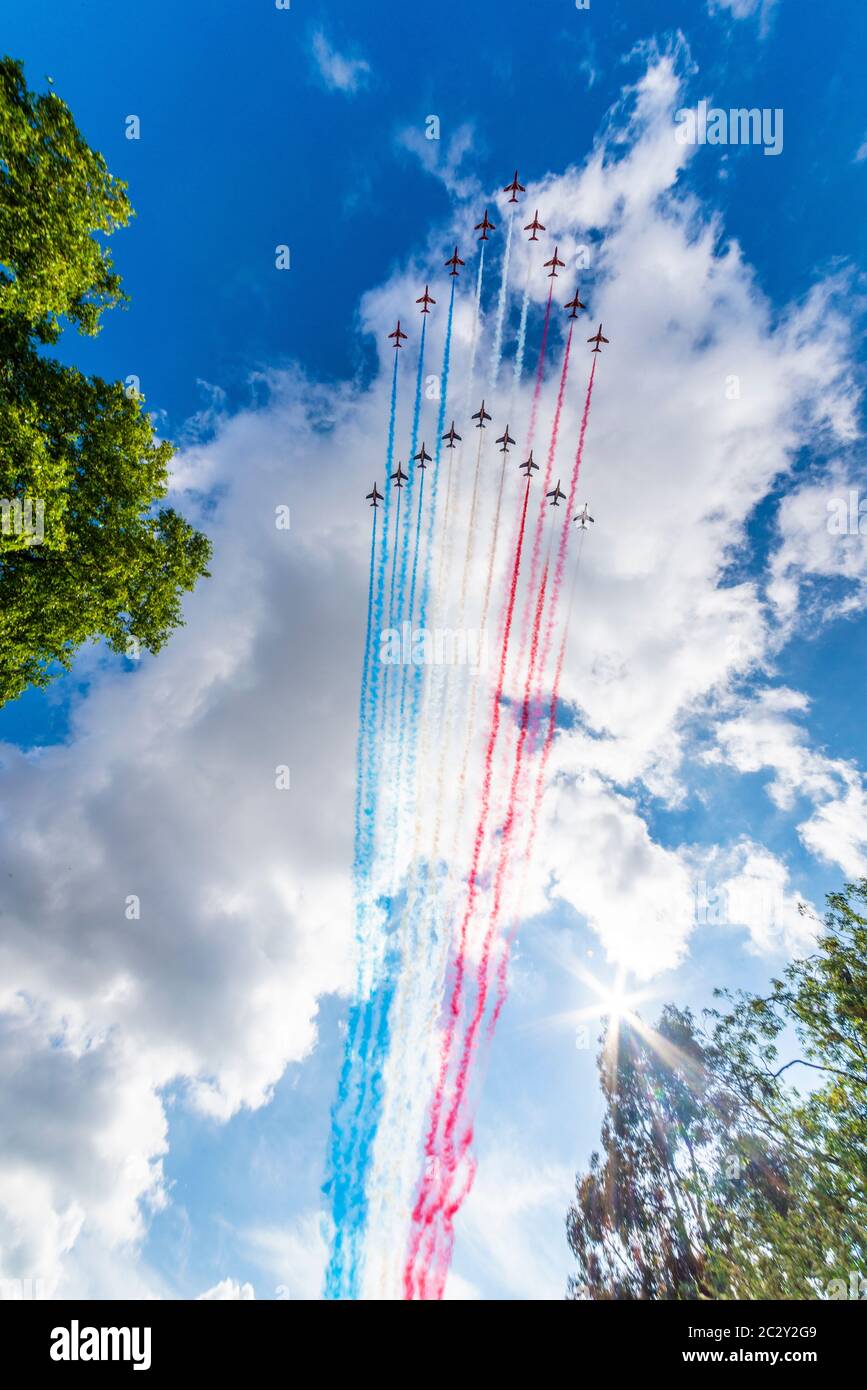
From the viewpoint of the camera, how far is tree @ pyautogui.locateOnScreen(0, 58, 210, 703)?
1185 centimetres

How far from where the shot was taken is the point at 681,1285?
17859mm

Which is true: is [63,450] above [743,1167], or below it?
above

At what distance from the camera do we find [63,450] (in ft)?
48.0

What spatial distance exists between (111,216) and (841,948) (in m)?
32.4

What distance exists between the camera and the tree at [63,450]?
11.9 metres

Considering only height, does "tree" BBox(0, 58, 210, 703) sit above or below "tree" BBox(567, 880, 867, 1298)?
above

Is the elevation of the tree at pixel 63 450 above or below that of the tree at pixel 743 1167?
above
